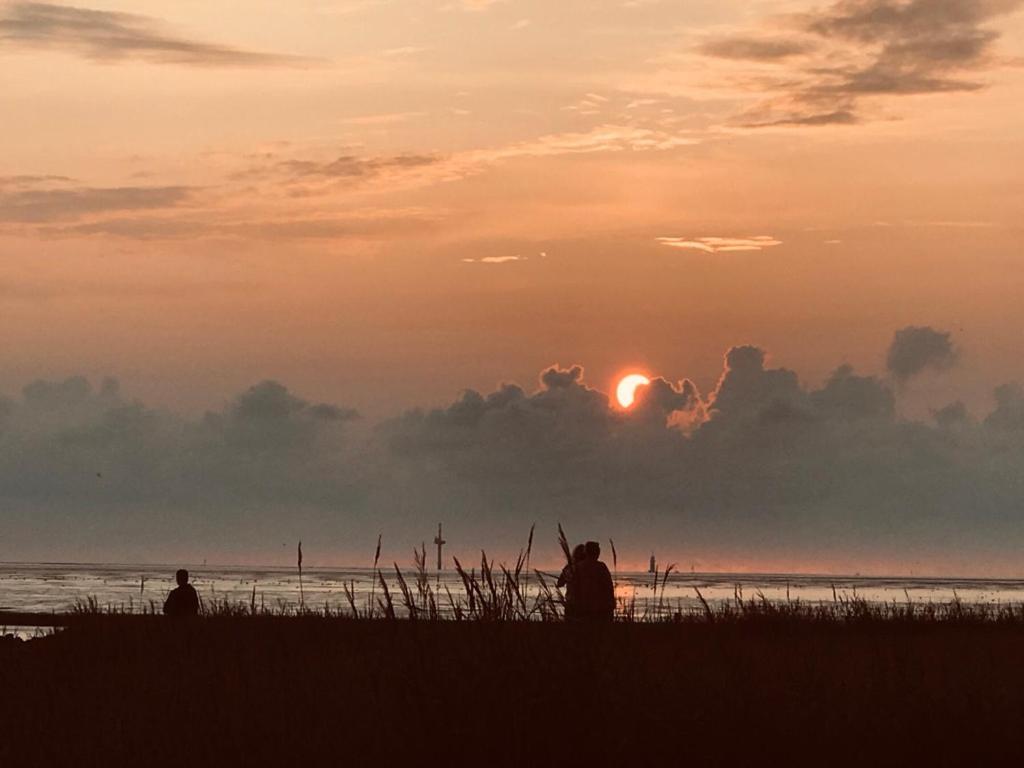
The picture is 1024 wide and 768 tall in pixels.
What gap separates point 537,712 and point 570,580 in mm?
4548

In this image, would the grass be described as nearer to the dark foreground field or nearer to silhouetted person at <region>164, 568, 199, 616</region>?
the dark foreground field

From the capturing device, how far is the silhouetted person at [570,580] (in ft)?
34.4

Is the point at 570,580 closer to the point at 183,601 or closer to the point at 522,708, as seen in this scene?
the point at 522,708

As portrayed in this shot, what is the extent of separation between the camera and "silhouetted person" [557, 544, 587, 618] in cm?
1048

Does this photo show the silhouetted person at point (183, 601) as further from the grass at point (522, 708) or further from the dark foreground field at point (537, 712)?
the dark foreground field at point (537, 712)

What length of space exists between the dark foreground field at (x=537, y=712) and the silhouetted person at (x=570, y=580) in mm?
216

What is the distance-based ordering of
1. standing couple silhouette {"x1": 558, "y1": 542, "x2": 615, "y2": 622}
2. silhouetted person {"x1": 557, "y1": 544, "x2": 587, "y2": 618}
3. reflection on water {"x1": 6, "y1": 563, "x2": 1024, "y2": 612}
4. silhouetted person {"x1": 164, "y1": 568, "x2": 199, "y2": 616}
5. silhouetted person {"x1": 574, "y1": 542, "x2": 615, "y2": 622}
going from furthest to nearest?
reflection on water {"x1": 6, "y1": 563, "x2": 1024, "y2": 612}, silhouetted person {"x1": 164, "y1": 568, "x2": 199, "y2": 616}, silhouetted person {"x1": 574, "y1": 542, "x2": 615, "y2": 622}, standing couple silhouette {"x1": 558, "y1": 542, "x2": 615, "y2": 622}, silhouetted person {"x1": 557, "y1": 544, "x2": 587, "y2": 618}

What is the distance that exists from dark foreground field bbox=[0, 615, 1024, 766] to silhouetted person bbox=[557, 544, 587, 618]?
22 cm

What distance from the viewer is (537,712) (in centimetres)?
965

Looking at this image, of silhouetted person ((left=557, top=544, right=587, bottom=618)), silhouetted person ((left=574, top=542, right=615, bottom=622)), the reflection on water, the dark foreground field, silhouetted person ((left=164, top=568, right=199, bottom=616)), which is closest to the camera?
the dark foreground field

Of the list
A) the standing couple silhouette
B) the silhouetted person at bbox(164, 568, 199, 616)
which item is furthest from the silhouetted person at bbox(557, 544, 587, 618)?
the silhouetted person at bbox(164, 568, 199, 616)

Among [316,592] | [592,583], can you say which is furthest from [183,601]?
[316,592]

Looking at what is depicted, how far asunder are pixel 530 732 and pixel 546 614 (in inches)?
48.3

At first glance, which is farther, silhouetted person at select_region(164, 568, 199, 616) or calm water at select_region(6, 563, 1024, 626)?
calm water at select_region(6, 563, 1024, 626)
